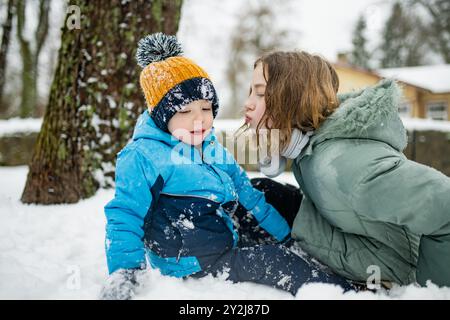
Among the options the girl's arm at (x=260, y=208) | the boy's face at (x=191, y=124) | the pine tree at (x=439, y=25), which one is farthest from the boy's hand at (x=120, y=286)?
the pine tree at (x=439, y=25)

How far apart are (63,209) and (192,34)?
14755 millimetres

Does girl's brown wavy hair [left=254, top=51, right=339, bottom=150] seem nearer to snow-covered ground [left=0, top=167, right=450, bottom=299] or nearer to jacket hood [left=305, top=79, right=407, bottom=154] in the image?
jacket hood [left=305, top=79, right=407, bottom=154]

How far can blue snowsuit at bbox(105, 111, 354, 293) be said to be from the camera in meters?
1.41

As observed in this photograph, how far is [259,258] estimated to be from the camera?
150 cm

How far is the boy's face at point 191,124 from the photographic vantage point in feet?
5.34

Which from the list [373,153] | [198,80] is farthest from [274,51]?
[373,153]

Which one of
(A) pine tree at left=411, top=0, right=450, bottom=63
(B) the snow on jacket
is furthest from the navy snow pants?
(A) pine tree at left=411, top=0, right=450, bottom=63

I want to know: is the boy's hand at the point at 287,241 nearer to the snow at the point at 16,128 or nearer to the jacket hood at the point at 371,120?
the jacket hood at the point at 371,120

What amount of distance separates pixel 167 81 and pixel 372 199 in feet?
3.52

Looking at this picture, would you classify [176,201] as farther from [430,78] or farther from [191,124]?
[430,78]

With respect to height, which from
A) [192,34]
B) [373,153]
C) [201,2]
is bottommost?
[373,153]

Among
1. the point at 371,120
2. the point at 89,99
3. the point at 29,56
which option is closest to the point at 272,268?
the point at 371,120
